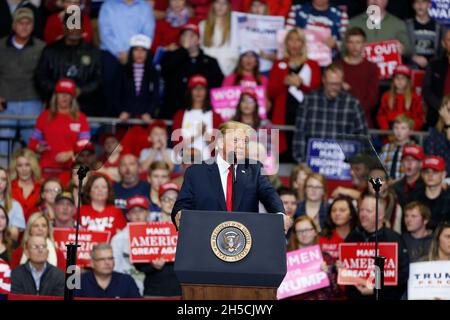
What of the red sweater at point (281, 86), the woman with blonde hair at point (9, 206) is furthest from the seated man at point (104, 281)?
the red sweater at point (281, 86)

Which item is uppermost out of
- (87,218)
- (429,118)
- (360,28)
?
(360,28)

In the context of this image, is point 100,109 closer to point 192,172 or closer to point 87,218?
point 87,218

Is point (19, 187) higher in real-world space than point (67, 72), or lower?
lower

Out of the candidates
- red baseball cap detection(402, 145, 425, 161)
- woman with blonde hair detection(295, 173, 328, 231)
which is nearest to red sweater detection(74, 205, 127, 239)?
woman with blonde hair detection(295, 173, 328, 231)

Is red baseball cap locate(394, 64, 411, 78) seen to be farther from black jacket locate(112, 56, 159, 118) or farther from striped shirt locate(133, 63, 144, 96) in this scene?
striped shirt locate(133, 63, 144, 96)

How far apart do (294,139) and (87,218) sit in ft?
9.81

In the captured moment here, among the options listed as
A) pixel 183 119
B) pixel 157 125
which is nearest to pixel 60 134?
pixel 157 125

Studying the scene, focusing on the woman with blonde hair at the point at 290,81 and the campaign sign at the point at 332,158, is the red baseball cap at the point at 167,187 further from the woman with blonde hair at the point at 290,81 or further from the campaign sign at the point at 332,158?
the woman with blonde hair at the point at 290,81

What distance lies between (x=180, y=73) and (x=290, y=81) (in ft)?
4.38

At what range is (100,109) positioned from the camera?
54.2 feet

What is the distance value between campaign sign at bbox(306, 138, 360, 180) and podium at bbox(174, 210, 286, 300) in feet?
19.5

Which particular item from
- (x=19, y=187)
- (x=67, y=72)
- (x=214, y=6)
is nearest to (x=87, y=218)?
(x=19, y=187)

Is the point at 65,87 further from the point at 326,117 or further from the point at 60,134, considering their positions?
the point at 326,117

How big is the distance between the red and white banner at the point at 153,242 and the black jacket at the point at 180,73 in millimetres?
3332
